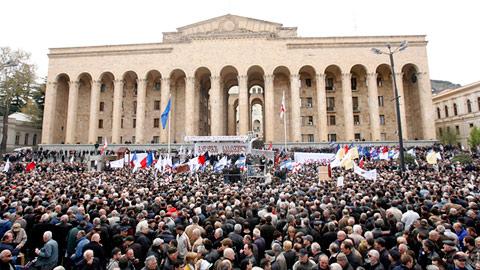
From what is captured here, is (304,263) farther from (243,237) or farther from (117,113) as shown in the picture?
(117,113)

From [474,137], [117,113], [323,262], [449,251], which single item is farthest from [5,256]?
[474,137]

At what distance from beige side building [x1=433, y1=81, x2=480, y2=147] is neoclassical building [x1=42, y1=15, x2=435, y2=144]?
408 inches

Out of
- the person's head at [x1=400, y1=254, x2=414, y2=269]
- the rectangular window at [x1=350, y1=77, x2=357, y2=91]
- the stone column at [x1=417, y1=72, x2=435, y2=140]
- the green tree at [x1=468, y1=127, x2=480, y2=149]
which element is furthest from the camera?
the rectangular window at [x1=350, y1=77, x2=357, y2=91]

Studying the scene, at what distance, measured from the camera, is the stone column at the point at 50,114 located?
3944cm

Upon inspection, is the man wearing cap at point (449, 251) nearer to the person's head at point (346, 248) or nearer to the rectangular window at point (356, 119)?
the person's head at point (346, 248)

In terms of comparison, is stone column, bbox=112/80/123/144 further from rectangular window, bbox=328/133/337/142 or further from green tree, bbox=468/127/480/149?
green tree, bbox=468/127/480/149

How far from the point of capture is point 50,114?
1574 inches

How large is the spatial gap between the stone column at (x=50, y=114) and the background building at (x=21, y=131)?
1028 cm

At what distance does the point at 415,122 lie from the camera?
4078cm

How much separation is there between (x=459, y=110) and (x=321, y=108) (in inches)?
1007

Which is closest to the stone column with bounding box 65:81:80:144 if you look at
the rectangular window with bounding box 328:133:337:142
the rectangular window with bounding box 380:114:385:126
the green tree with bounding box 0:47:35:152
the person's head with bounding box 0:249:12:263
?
the green tree with bounding box 0:47:35:152

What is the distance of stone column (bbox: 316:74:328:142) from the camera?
37.5m

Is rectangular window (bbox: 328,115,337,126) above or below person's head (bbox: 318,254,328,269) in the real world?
above

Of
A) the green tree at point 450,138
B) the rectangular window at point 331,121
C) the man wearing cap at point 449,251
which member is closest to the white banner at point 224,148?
the rectangular window at point 331,121
